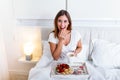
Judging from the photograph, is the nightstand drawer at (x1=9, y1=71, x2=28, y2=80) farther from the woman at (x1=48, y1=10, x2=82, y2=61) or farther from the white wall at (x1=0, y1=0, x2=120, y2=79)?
the woman at (x1=48, y1=10, x2=82, y2=61)

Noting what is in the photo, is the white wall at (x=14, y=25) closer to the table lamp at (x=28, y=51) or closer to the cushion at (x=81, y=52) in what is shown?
the table lamp at (x=28, y=51)

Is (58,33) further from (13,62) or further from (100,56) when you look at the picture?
(13,62)

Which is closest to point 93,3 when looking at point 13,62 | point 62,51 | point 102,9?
point 102,9

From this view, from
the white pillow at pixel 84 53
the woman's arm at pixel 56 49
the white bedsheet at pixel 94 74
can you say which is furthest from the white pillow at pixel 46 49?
the white pillow at pixel 84 53

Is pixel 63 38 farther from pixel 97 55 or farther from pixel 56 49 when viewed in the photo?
pixel 97 55

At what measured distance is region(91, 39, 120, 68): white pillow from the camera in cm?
212

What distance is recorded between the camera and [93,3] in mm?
2354

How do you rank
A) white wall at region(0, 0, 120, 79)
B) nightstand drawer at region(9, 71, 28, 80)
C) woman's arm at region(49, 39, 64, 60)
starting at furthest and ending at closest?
nightstand drawer at region(9, 71, 28, 80) → white wall at region(0, 0, 120, 79) → woman's arm at region(49, 39, 64, 60)

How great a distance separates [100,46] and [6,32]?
54.5 inches

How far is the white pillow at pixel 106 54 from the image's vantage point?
6.95 ft

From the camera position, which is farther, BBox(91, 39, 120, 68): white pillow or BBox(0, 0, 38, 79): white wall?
BBox(0, 0, 38, 79): white wall

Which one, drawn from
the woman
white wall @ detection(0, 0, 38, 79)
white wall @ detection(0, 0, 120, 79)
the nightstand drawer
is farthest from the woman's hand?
the nightstand drawer

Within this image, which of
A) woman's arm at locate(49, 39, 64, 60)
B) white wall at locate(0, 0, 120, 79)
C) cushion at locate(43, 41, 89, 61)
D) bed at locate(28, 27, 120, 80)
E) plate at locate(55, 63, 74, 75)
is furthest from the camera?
white wall at locate(0, 0, 120, 79)

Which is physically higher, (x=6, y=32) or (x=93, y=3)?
(x=93, y=3)
